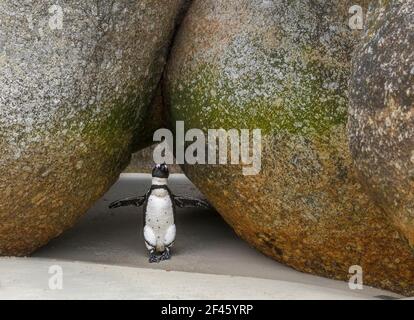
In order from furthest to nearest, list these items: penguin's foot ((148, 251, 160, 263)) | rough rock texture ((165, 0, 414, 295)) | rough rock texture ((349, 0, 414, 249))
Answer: penguin's foot ((148, 251, 160, 263)), rough rock texture ((165, 0, 414, 295)), rough rock texture ((349, 0, 414, 249))

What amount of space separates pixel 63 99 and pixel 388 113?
171 centimetres

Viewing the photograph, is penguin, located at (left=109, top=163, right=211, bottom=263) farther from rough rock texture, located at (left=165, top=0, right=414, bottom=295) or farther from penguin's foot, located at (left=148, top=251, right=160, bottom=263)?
rough rock texture, located at (left=165, top=0, right=414, bottom=295)

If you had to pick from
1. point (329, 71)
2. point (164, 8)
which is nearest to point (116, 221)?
point (164, 8)

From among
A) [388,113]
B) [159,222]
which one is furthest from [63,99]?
[388,113]

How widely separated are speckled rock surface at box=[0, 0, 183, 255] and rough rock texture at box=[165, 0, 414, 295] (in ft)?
1.35

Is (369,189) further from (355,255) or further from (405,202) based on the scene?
(355,255)

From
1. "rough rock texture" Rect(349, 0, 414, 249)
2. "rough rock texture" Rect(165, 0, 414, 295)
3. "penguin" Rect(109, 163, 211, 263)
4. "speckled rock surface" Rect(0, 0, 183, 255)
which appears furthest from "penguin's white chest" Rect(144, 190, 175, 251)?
"rough rock texture" Rect(349, 0, 414, 249)

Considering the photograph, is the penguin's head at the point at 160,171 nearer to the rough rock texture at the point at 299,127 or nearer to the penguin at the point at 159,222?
the penguin at the point at 159,222

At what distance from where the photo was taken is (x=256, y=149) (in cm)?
373

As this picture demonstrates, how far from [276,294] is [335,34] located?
53.1 inches

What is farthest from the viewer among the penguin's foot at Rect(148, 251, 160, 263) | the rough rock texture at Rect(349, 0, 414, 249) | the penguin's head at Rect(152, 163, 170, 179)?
the penguin's head at Rect(152, 163, 170, 179)

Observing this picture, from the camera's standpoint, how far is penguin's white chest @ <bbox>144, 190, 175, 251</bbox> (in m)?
4.21

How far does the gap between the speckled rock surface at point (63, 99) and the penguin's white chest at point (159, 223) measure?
34cm

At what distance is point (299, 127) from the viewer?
3.64 m
